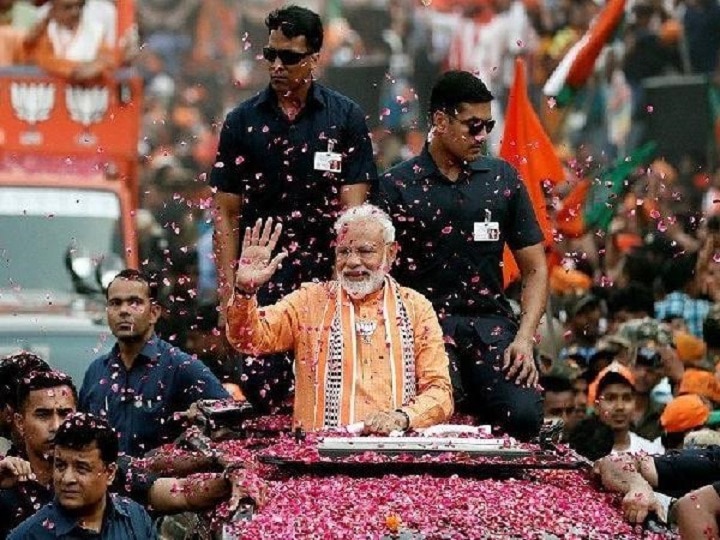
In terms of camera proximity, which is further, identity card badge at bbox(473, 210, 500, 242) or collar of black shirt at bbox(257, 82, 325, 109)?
collar of black shirt at bbox(257, 82, 325, 109)

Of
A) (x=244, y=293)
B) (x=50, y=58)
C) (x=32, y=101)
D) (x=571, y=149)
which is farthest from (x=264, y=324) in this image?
(x=571, y=149)

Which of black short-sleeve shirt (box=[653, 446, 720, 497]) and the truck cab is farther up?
the truck cab

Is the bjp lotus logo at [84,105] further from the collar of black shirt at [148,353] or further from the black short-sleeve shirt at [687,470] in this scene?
the black short-sleeve shirt at [687,470]

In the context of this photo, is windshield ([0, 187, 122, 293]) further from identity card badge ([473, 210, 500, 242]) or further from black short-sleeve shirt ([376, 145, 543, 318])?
identity card badge ([473, 210, 500, 242])

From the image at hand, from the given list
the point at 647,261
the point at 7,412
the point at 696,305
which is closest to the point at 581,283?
the point at 647,261

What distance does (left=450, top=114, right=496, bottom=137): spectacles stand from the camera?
47.1ft

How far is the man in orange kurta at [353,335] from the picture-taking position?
13.4 meters

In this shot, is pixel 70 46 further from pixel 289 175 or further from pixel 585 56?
pixel 289 175

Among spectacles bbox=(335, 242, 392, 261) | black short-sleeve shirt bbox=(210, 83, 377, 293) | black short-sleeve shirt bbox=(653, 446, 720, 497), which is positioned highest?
black short-sleeve shirt bbox=(210, 83, 377, 293)

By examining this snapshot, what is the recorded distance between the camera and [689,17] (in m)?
27.9

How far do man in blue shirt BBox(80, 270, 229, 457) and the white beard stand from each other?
118 centimetres

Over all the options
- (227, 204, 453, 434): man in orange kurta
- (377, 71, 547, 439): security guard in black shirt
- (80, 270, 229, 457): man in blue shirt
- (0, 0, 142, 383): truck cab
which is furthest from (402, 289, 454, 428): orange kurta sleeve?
(0, 0, 142, 383): truck cab

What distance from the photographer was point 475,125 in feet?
47.2

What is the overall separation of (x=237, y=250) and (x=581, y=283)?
25.5 feet
